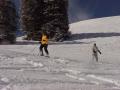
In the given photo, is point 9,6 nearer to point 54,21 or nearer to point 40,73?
point 54,21

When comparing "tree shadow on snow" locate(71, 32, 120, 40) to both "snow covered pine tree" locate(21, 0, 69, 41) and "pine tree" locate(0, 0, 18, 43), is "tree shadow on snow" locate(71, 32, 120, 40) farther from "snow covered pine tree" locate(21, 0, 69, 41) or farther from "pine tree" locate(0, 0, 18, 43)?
"pine tree" locate(0, 0, 18, 43)

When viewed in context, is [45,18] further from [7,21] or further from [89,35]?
[7,21]

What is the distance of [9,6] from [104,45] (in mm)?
13466

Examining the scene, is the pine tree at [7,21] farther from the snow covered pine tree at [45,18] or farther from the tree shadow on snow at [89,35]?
the tree shadow on snow at [89,35]

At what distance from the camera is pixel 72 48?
5031 centimetres

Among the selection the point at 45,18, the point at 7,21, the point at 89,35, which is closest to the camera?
the point at 7,21

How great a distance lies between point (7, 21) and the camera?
59250 millimetres

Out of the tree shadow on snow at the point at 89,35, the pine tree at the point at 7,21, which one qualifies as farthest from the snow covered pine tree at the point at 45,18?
the pine tree at the point at 7,21

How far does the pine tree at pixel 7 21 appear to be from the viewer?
58.8m

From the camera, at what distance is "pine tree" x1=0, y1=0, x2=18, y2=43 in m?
58.8

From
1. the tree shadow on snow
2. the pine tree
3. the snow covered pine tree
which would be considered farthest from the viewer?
the snow covered pine tree

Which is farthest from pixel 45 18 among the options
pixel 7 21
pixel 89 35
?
pixel 7 21

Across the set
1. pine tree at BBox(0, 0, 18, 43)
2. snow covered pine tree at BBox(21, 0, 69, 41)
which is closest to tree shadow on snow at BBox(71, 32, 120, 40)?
snow covered pine tree at BBox(21, 0, 69, 41)

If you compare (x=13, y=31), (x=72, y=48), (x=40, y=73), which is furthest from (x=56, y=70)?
(x=13, y=31)
